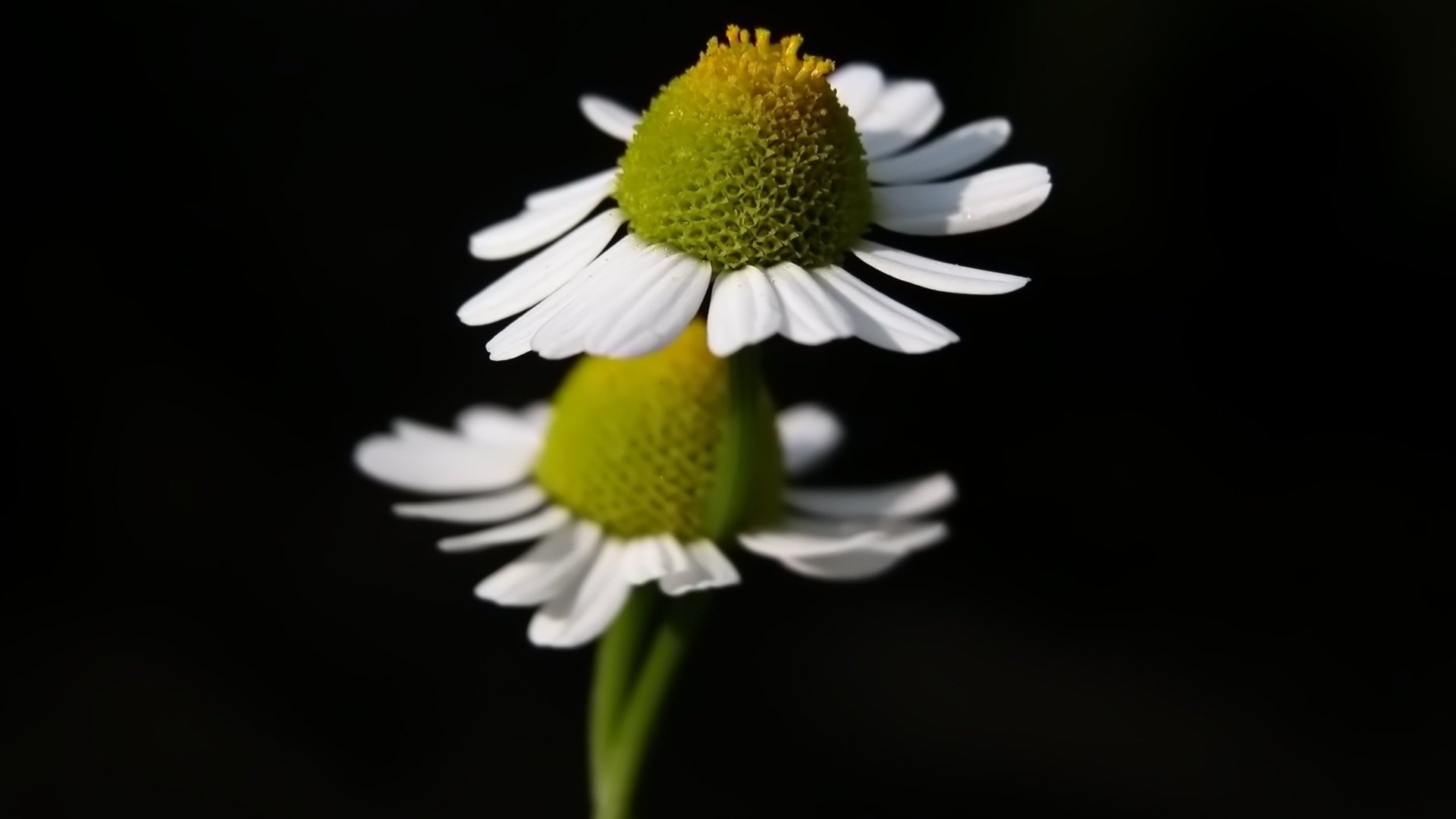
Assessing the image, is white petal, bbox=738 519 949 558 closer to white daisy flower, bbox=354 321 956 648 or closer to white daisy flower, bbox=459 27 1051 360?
white daisy flower, bbox=354 321 956 648

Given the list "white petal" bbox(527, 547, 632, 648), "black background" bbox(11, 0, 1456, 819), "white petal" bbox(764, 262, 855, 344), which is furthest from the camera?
"black background" bbox(11, 0, 1456, 819)

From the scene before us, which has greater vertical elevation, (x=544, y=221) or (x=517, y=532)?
(x=544, y=221)

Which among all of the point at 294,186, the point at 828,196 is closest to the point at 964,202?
the point at 828,196

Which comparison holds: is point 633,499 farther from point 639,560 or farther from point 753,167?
point 753,167

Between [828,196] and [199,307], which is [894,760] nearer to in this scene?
[199,307]

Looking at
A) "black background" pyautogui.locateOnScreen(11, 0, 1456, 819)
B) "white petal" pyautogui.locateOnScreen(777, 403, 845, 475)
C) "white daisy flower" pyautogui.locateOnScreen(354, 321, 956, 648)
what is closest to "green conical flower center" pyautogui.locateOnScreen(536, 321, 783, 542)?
"white daisy flower" pyautogui.locateOnScreen(354, 321, 956, 648)

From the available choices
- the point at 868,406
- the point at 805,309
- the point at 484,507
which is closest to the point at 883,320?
the point at 805,309

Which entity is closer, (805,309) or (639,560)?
(805,309)

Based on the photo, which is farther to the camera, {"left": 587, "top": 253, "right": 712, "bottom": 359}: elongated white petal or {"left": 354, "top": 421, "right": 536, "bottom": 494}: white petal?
{"left": 354, "top": 421, "right": 536, "bottom": 494}: white petal

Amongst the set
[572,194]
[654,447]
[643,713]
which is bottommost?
[643,713]
